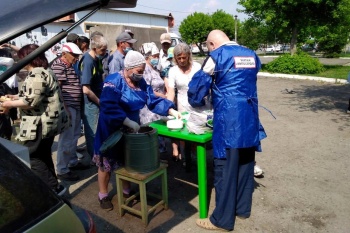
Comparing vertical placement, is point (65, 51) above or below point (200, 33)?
below

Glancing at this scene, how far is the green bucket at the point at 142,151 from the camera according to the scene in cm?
277

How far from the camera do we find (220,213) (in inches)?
116

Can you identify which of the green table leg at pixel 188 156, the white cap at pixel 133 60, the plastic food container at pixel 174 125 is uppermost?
the white cap at pixel 133 60

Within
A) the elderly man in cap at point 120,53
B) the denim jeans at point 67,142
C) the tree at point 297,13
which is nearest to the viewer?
the denim jeans at point 67,142

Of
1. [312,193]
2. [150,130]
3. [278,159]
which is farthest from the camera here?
[278,159]

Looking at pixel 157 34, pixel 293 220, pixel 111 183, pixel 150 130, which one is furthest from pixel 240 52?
pixel 157 34

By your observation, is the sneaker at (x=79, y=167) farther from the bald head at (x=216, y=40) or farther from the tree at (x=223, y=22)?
the tree at (x=223, y=22)

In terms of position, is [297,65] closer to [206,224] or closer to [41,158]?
[206,224]

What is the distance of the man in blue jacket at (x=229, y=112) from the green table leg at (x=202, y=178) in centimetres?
12

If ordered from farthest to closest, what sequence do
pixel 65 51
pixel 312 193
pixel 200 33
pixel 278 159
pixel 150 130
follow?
pixel 200 33
pixel 278 159
pixel 65 51
pixel 312 193
pixel 150 130

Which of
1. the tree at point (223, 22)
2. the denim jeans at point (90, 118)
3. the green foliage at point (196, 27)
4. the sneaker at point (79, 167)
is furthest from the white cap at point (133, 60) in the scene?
the tree at point (223, 22)

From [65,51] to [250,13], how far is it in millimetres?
15757

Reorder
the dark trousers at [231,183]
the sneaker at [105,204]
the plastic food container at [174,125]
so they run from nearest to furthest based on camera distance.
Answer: the dark trousers at [231,183]
the plastic food container at [174,125]
the sneaker at [105,204]

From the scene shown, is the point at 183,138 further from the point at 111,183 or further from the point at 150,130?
the point at 111,183
